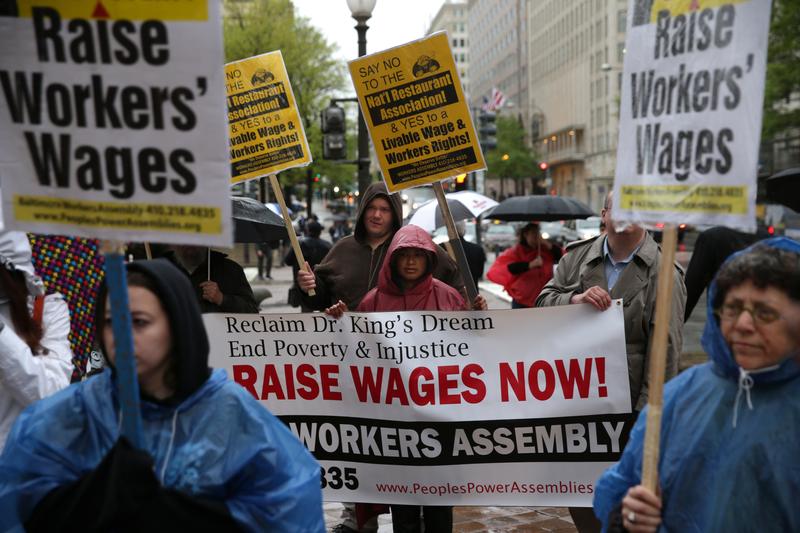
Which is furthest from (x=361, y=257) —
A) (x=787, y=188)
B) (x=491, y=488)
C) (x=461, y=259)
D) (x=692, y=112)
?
(x=692, y=112)

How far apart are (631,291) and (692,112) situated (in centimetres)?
227

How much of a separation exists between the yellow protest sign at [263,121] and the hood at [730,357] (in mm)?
3902

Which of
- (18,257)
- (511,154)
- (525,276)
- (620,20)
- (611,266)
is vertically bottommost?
(511,154)

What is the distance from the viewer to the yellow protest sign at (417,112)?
568cm

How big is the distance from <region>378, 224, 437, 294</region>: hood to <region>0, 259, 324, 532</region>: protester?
2.72 m

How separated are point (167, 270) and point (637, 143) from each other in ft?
4.65

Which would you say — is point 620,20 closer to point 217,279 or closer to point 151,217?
point 217,279

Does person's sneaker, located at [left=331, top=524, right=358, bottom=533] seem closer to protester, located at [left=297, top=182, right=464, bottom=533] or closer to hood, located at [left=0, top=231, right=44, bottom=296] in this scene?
protester, located at [left=297, top=182, right=464, bottom=533]

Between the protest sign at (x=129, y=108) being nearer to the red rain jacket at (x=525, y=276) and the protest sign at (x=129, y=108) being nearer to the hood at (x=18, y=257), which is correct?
the hood at (x=18, y=257)

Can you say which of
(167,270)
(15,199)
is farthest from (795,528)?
(15,199)

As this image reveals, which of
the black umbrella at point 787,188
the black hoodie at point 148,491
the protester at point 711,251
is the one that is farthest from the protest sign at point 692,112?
the black umbrella at point 787,188

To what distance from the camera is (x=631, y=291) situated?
5145 mm

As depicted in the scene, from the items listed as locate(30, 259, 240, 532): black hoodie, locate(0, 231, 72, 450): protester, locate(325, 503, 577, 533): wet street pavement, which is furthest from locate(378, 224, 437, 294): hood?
locate(30, 259, 240, 532): black hoodie

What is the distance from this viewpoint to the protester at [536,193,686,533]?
5078 millimetres
